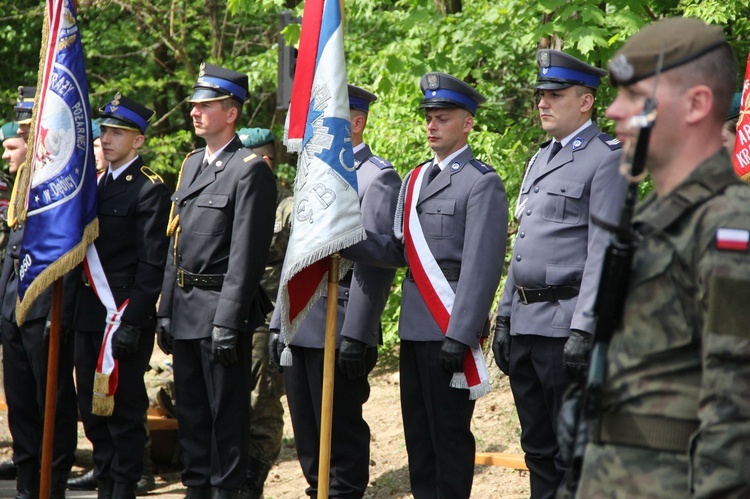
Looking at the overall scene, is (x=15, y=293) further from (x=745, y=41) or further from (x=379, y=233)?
(x=745, y=41)

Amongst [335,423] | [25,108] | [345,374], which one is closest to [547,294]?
[345,374]

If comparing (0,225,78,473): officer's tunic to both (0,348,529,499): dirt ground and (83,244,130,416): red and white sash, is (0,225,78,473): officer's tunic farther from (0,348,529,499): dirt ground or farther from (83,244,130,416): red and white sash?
(0,348,529,499): dirt ground

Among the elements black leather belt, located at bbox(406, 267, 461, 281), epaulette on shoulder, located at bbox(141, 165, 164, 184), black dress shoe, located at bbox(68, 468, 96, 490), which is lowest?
black dress shoe, located at bbox(68, 468, 96, 490)

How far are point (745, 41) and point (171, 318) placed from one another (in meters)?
4.70

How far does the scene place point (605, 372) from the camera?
220cm

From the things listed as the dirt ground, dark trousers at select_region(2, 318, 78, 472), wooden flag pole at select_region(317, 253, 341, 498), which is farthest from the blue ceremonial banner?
wooden flag pole at select_region(317, 253, 341, 498)

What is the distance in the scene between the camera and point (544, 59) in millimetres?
4770

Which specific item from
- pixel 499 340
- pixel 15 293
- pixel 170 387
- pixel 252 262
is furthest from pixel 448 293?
pixel 170 387

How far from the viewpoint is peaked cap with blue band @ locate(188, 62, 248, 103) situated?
5574mm

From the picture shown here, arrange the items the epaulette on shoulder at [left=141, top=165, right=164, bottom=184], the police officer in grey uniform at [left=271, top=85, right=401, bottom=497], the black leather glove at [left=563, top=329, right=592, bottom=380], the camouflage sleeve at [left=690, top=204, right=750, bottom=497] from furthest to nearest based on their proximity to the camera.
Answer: the epaulette on shoulder at [left=141, top=165, right=164, bottom=184], the police officer in grey uniform at [left=271, top=85, right=401, bottom=497], the black leather glove at [left=563, top=329, right=592, bottom=380], the camouflage sleeve at [left=690, top=204, right=750, bottom=497]

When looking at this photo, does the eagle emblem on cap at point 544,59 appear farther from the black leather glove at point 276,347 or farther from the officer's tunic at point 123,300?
the officer's tunic at point 123,300

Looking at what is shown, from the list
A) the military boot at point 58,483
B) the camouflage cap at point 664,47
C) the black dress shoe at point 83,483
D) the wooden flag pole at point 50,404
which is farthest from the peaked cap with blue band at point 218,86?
the camouflage cap at point 664,47

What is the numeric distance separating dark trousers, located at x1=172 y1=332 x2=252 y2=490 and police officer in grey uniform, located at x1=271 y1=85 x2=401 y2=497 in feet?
0.96

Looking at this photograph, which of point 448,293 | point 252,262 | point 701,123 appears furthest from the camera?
point 252,262
